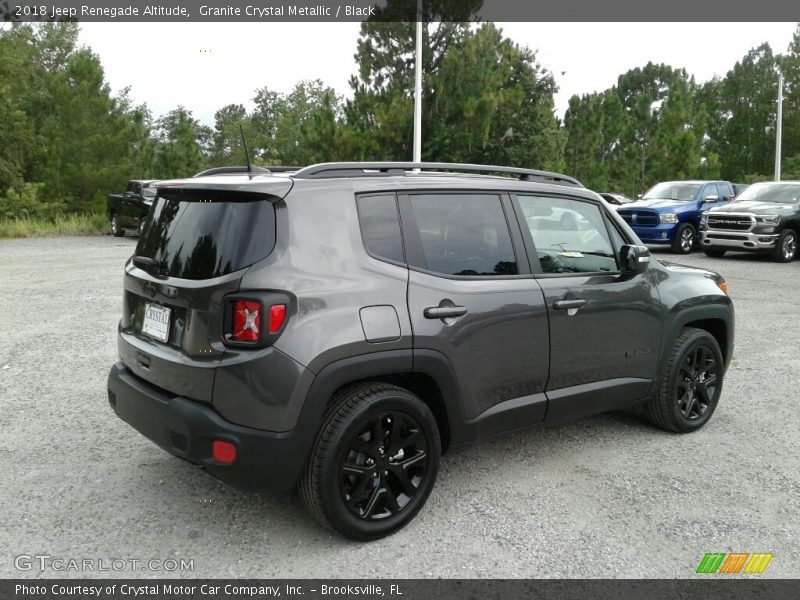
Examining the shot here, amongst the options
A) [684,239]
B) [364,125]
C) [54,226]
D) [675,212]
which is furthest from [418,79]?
[54,226]

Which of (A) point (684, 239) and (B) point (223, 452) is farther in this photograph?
(A) point (684, 239)

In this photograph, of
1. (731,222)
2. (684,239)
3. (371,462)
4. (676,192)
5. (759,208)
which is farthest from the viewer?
(676,192)

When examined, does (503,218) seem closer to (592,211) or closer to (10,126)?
(592,211)

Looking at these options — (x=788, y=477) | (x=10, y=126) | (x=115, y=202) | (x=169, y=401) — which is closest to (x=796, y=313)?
(x=788, y=477)

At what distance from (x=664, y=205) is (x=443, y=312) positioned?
17.0 m

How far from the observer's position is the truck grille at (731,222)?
1694cm

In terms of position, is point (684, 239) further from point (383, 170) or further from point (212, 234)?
point (212, 234)

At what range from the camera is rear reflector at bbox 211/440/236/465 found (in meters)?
3.25

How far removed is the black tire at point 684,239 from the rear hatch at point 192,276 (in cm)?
1702

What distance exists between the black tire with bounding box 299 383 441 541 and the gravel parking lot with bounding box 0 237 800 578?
149 millimetres

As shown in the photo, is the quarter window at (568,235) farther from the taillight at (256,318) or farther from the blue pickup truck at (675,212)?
the blue pickup truck at (675,212)

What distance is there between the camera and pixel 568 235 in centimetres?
454

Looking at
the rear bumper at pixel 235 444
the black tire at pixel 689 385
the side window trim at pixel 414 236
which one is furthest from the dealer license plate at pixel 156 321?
the black tire at pixel 689 385
